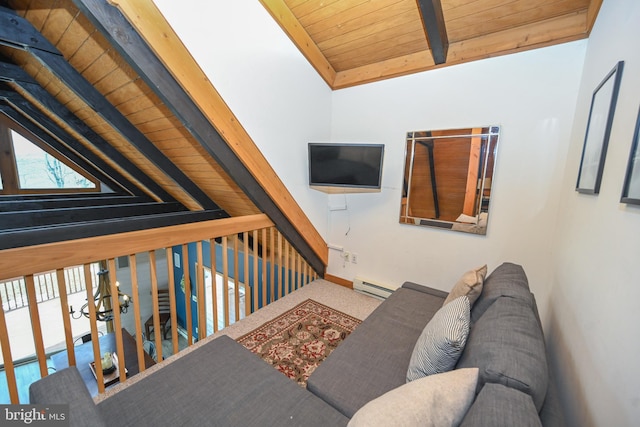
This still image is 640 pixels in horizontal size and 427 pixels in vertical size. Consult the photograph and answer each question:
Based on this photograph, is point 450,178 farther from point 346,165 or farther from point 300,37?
point 300,37

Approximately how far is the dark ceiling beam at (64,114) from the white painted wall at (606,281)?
149 inches

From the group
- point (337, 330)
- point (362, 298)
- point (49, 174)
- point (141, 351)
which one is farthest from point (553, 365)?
point (49, 174)

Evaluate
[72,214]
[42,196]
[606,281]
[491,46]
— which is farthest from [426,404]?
[42,196]

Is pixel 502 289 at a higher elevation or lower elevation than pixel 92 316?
higher

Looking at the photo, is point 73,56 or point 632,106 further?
point 73,56

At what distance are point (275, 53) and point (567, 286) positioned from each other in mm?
2528

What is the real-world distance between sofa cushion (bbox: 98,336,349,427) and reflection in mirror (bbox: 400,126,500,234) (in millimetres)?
1815

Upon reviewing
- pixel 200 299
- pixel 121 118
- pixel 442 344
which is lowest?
pixel 200 299

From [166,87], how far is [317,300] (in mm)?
2287

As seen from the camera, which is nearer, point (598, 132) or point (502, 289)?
point (598, 132)

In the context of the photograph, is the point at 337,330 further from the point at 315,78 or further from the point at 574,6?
the point at 574,6

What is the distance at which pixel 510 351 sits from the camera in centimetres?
86

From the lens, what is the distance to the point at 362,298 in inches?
111

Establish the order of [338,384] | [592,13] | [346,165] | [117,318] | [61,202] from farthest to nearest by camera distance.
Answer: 1. [61,202]
2. [346,165]
3. [117,318]
4. [592,13]
5. [338,384]
